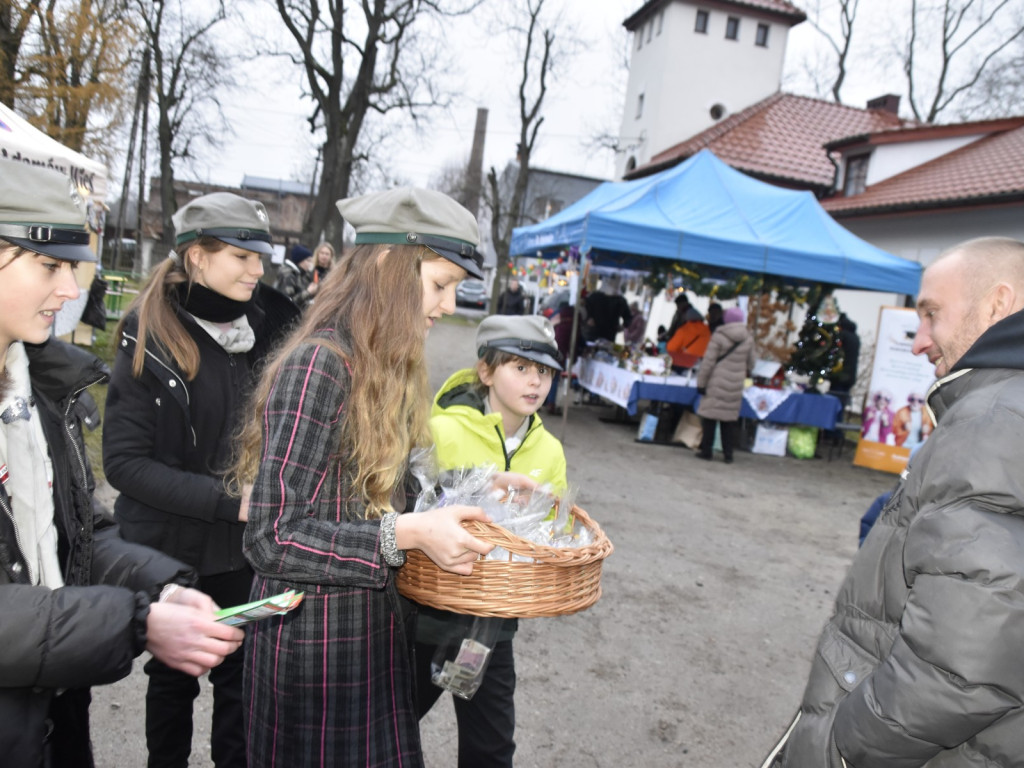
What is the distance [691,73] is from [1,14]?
25964 millimetres

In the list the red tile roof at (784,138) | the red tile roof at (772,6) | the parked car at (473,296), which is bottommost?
the parked car at (473,296)

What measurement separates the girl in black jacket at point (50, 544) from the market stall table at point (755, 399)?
346 inches

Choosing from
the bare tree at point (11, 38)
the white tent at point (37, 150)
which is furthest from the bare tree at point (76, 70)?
the white tent at point (37, 150)

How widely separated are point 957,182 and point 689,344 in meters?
8.97

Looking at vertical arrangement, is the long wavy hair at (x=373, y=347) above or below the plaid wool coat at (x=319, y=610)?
above


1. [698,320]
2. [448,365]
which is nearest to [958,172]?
[698,320]

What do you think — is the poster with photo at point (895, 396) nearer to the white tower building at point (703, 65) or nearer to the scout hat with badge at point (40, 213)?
the scout hat with badge at point (40, 213)

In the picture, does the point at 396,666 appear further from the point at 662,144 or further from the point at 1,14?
the point at 662,144

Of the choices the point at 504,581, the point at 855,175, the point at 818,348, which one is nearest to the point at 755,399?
the point at 818,348

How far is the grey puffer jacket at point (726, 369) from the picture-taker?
930 cm

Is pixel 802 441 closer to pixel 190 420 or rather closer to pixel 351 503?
pixel 190 420

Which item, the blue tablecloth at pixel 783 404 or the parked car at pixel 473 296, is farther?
the parked car at pixel 473 296

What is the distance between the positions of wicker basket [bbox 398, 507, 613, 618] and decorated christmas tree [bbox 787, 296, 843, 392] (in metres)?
10.1

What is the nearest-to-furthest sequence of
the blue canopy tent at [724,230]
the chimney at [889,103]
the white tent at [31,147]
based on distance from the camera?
the white tent at [31,147]
the blue canopy tent at [724,230]
the chimney at [889,103]
